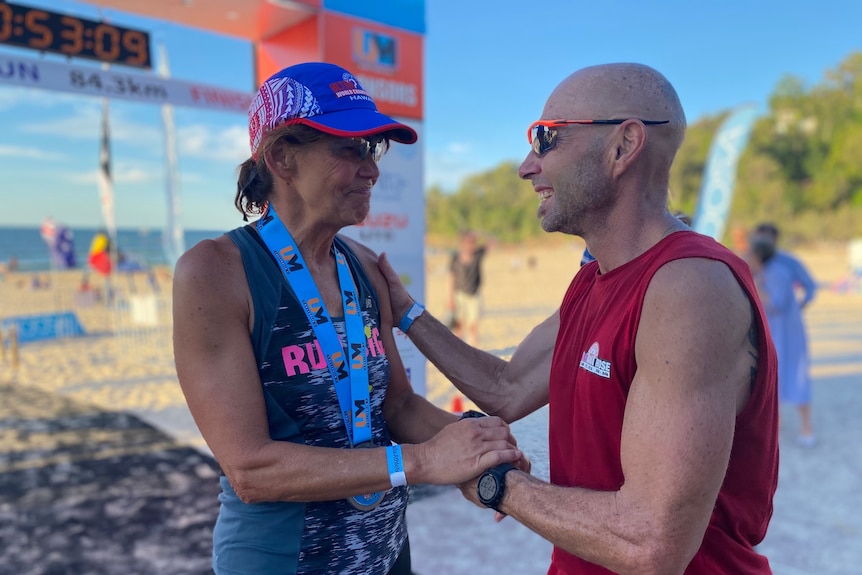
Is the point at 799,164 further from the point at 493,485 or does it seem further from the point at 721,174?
the point at 493,485

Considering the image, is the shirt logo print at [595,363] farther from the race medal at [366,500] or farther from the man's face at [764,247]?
the man's face at [764,247]

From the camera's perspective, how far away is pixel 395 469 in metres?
1.46

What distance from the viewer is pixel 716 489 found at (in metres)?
1.20

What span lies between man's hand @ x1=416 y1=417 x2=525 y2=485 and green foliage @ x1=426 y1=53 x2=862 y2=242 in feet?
147

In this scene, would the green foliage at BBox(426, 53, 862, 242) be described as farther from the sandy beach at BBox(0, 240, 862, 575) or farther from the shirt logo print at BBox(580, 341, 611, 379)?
the shirt logo print at BBox(580, 341, 611, 379)

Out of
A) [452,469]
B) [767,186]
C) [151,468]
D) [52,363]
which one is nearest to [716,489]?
[452,469]

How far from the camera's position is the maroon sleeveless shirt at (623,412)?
129 centimetres

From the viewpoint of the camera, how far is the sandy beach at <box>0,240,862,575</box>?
3953mm

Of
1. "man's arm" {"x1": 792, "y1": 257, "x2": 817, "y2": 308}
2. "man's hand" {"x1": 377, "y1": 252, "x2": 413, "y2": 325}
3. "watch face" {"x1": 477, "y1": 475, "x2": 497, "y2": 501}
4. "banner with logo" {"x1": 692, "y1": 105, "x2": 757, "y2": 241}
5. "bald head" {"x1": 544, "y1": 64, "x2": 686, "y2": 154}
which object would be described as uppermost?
"banner with logo" {"x1": 692, "y1": 105, "x2": 757, "y2": 241}

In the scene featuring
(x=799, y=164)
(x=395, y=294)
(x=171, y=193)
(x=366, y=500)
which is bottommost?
(x=366, y=500)

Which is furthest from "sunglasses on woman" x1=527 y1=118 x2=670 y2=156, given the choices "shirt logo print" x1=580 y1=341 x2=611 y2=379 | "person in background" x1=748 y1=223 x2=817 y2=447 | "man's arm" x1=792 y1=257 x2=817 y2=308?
"man's arm" x1=792 y1=257 x2=817 y2=308

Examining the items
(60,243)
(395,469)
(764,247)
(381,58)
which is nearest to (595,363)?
(395,469)

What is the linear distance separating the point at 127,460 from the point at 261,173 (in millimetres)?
4936

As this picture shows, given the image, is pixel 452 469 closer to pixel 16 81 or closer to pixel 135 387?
pixel 16 81
